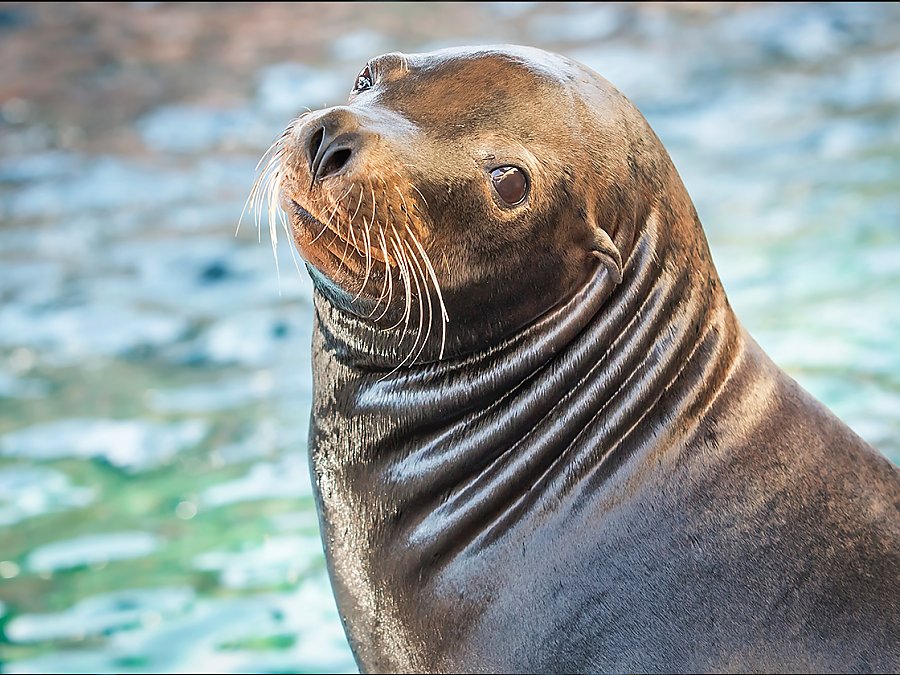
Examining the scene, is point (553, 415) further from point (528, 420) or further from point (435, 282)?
point (435, 282)

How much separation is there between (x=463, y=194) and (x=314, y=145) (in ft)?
1.03

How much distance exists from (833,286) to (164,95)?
6.28 metres

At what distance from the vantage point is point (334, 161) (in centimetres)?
262

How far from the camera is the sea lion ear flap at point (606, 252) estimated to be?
8.97 ft

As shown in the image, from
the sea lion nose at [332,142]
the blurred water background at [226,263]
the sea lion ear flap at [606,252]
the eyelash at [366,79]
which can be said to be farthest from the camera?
the blurred water background at [226,263]

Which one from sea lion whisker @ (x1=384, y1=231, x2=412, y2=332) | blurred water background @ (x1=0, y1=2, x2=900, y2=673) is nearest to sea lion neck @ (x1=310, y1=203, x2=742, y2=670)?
sea lion whisker @ (x1=384, y1=231, x2=412, y2=332)

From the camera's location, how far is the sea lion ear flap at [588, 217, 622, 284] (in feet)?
8.97

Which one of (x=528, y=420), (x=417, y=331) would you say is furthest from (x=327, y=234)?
(x=528, y=420)

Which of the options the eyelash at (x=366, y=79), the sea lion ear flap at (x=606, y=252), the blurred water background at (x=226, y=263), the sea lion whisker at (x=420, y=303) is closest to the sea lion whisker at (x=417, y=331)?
the sea lion whisker at (x=420, y=303)

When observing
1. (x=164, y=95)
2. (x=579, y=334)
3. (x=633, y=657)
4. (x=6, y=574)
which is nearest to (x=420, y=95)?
(x=579, y=334)

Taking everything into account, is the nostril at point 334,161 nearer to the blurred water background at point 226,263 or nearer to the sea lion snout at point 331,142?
the sea lion snout at point 331,142

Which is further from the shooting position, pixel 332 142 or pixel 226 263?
pixel 226 263

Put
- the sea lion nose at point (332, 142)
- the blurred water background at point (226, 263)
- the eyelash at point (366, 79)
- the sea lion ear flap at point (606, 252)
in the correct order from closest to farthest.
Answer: the sea lion nose at point (332, 142) → the sea lion ear flap at point (606, 252) → the eyelash at point (366, 79) → the blurred water background at point (226, 263)

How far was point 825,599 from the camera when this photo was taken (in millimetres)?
2643
